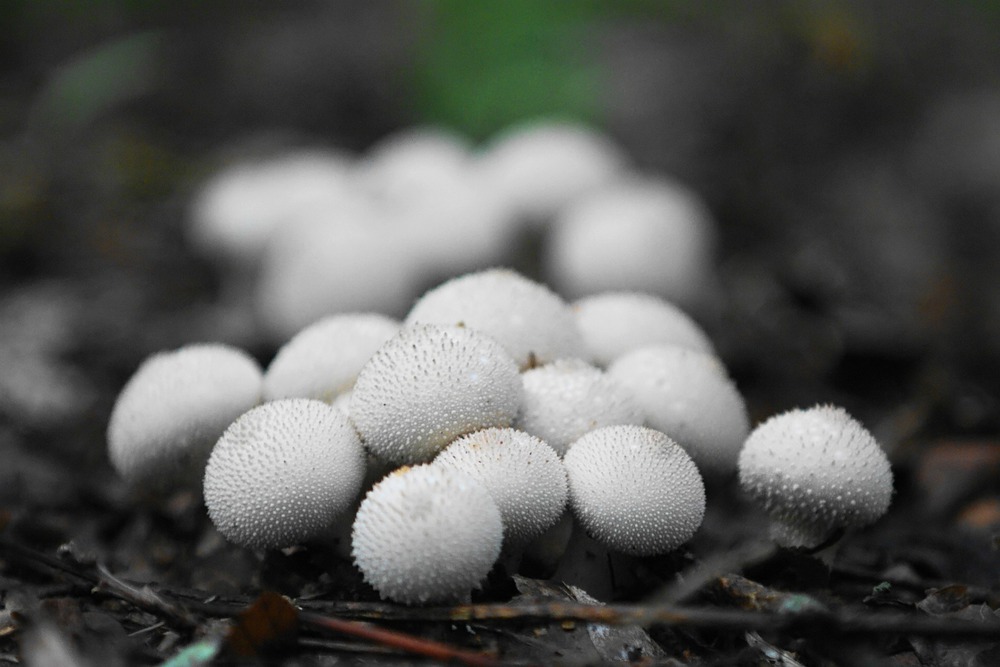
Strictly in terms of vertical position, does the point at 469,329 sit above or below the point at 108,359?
above

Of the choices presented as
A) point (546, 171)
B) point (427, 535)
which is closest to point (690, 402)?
point (427, 535)

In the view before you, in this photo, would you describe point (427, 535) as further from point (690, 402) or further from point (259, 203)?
point (259, 203)

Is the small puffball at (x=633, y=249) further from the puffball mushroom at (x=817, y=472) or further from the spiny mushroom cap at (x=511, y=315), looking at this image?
the puffball mushroom at (x=817, y=472)

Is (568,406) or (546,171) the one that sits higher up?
(546,171)

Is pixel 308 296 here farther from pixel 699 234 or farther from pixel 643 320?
pixel 699 234

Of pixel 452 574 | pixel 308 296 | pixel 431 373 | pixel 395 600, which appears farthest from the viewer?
pixel 308 296

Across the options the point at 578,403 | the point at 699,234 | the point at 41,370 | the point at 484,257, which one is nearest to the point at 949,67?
the point at 699,234

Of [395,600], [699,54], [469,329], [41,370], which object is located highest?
[699,54]
